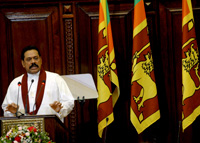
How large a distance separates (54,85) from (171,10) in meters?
1.98

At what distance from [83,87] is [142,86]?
29.7 inches

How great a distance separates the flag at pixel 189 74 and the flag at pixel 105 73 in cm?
88

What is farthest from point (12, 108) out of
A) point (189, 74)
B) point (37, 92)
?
point (189, 74)

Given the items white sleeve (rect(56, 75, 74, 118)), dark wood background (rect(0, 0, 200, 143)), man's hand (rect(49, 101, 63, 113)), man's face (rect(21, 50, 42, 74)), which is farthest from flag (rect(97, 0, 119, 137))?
man's hand (rect(49, 101, 63, 113))

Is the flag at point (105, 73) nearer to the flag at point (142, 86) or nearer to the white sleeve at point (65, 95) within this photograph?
the flag at point (142, 86)

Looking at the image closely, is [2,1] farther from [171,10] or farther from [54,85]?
[171,10]

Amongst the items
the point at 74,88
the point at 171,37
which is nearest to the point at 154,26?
the point at 171,37

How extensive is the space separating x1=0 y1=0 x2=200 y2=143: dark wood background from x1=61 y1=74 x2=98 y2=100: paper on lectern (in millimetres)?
776

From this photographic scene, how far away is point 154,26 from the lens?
5836 millimetres

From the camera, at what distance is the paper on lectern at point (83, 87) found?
16.4 feet

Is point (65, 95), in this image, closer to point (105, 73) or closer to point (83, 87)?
point (83, 87)

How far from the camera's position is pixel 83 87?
503 cm

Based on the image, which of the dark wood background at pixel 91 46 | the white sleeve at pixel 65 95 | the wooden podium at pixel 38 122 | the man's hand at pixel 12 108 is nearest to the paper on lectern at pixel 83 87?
the white sleeve at pixel 65 95

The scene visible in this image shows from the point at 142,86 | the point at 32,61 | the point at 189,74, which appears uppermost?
the point at 32,61
